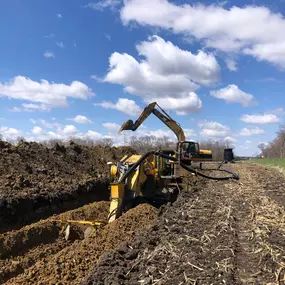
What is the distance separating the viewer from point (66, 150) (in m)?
21.4

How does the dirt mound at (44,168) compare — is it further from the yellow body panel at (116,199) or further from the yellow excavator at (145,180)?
the yellow body panel at (116,199)

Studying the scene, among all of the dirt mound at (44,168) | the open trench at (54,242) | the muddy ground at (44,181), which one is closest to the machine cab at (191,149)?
the muddy ground at (44,181)

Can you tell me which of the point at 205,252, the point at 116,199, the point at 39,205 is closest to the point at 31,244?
the point at 116,199

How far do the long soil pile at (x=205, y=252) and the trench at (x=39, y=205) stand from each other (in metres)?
5.91

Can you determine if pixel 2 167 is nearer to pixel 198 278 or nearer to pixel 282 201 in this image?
pixel 282 201

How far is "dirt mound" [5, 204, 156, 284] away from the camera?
18.8 feet

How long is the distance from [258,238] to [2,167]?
11.9 m

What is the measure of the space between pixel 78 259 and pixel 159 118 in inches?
454

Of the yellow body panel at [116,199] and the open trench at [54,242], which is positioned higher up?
the yellow body panel at [116,199]

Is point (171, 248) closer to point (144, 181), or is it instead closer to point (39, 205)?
point (144, 181)

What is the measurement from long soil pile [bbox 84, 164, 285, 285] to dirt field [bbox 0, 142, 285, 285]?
11 millimetres

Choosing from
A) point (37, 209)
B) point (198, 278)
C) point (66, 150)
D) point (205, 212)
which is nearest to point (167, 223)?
point (205, 212)

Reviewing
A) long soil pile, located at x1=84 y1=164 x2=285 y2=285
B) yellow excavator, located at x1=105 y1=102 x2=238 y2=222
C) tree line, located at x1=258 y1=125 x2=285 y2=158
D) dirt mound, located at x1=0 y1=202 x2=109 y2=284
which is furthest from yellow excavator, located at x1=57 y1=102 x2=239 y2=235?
tree line, located at x1=258 y1=125 x2=285 y2=158

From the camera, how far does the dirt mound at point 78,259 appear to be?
5.73 m
